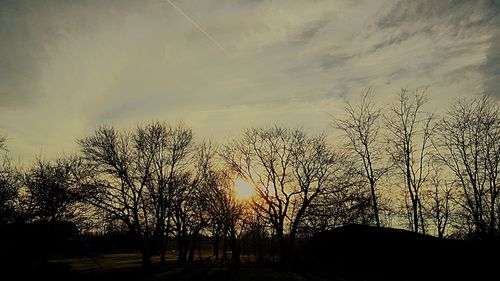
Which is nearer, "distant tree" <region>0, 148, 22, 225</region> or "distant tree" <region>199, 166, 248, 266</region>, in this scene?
"distant tree" <region>0, 148, 22, 225</region>

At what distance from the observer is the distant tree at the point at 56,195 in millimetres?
25500

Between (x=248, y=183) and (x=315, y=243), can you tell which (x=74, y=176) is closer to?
(x=248, y=183)

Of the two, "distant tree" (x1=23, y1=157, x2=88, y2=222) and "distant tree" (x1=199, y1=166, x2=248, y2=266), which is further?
"distant tree" (x1=199, y1=166, x2=248, y2=266)

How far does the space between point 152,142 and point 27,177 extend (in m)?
11.3

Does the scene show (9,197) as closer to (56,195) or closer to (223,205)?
(56,195)

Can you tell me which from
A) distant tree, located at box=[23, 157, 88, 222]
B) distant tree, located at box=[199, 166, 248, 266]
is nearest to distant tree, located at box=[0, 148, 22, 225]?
distant tree, located at box=[23, 157, 88, 222]

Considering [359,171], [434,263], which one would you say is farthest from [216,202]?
[434,263]

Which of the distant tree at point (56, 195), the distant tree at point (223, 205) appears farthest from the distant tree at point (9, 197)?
the distant tree at point (223, 205)

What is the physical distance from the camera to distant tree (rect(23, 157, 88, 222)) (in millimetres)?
25500

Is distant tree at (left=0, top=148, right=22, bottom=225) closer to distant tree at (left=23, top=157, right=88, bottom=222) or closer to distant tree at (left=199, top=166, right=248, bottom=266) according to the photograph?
distant tree at (left=23, top=157, right=88, bottom=222)

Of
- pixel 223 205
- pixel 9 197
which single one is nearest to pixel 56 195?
pixel 9 197

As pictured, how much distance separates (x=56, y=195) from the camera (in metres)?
26.8

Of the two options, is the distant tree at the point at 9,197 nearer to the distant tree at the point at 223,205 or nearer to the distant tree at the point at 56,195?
the distant tree at the point at 56,195

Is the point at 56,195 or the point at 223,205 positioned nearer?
the point at 56,195
